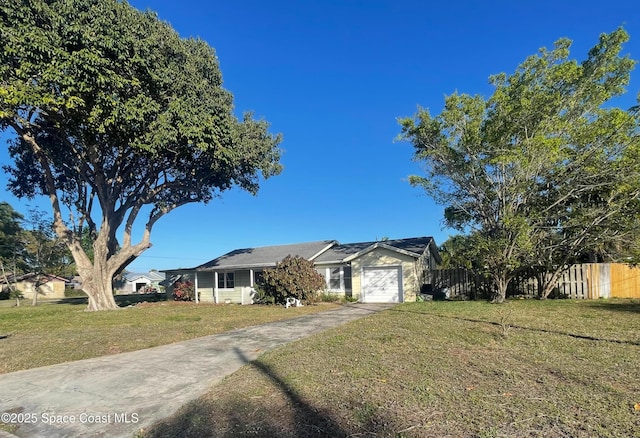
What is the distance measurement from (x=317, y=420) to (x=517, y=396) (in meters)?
2.25

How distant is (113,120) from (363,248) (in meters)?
14.3

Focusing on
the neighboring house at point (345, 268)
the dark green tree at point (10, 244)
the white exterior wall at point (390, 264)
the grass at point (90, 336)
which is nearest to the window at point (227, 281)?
the neighboring house at point (345, 268)

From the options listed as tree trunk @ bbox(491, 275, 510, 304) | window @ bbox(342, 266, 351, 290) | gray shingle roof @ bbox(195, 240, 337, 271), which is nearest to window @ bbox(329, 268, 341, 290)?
window @ bbox(342, 266, 351, 290)

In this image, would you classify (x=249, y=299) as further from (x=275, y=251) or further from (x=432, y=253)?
(x=432, y=253)

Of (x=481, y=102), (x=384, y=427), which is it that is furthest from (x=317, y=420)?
(x=481, y=102)

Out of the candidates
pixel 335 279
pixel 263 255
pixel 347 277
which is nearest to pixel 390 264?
pixel 347 277

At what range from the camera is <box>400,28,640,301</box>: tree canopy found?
13805 mm

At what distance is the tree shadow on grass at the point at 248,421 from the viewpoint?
3.79 metres

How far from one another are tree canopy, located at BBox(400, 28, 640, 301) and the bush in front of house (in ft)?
24.3

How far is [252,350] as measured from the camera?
8.12 m

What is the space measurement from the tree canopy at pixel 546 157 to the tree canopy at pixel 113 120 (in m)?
9.15

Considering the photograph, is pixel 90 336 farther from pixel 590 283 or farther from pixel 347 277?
pixel 590 283

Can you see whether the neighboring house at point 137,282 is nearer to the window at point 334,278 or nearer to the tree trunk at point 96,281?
the tree trunk at point 96,281

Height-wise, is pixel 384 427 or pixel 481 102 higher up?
pixel 481 102
